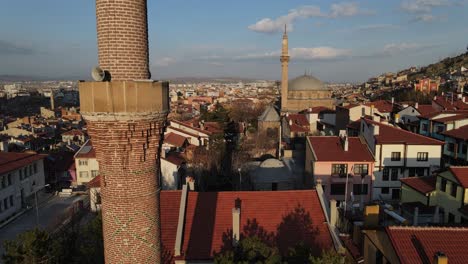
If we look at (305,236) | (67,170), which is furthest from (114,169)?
(67,170)

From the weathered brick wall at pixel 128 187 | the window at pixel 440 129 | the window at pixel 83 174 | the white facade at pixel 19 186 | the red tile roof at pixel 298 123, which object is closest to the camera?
the weathered brick wall at pixel 128 187

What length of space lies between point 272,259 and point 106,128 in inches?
232

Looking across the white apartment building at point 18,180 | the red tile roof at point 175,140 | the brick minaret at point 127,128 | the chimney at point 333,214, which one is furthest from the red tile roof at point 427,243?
the red tile roof at point 175,140

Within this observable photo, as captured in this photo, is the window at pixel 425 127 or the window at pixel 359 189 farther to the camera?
the window at pixel 425 127

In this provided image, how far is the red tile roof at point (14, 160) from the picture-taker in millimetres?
29217

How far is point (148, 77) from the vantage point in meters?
6.80

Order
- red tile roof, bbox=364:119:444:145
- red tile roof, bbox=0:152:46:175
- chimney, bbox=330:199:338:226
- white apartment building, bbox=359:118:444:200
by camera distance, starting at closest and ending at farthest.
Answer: chimney, bbox=330:199:338:226
white apartment building, bbox=359:118:444:200
red tile roof, bbox=364:119:444:145
red tile roof, bbox=0:152:46:175

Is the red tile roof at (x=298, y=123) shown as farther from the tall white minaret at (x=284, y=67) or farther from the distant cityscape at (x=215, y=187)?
the tall white minaret at (x=284, y=67)

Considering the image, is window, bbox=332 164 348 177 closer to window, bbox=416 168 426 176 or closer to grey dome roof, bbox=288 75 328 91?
window, bbox=416 168 426 176

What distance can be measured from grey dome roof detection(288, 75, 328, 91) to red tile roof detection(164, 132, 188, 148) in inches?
1554

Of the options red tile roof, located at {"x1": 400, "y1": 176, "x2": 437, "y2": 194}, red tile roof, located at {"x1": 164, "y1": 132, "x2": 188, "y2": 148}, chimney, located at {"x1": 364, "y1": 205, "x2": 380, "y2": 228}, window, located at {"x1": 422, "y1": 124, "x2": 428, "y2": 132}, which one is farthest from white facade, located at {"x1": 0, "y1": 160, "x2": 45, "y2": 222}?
window, located at {"x1": 422, "y1": 124, "x2": 428, "y2": 132}

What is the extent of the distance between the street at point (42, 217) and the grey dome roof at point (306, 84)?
53.5 m

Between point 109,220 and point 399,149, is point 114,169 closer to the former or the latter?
point 109,220

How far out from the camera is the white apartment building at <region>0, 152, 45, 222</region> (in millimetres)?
28562
